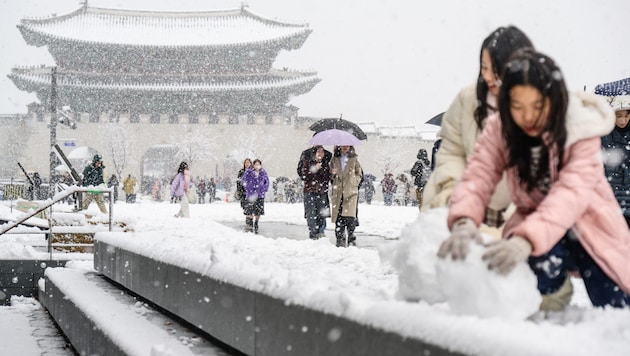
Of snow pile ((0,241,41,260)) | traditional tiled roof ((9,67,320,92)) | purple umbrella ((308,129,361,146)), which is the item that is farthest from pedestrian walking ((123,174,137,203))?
snow pile ((0,241,41,260))

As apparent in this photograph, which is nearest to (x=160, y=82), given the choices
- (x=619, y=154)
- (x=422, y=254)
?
(x=619, y=154)

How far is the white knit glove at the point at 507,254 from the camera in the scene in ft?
5.86

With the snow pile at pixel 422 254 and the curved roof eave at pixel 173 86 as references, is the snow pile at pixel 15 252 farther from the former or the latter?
the curved roof eave at pixel 173 86

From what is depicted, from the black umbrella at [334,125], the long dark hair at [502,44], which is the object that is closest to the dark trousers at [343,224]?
the black umbrella at [334,125]

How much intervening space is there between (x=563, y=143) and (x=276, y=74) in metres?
41.4

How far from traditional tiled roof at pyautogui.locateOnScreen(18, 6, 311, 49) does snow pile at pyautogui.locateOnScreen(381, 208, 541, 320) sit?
131 ft

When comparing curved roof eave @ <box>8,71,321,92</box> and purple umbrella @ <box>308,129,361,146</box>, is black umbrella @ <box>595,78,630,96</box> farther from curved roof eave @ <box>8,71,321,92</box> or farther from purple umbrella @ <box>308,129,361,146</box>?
curved roof eave @ <box>8,71,321,92</box>

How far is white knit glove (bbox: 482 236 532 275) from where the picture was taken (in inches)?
70.3

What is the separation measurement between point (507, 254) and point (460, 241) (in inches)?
5.5

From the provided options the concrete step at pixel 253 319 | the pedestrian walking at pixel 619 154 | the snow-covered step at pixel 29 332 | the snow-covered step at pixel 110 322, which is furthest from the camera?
the pedestrian walking at pixel 619 154

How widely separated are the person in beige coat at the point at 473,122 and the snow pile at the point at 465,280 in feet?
0.75

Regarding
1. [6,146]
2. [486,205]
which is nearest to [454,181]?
[486,205]

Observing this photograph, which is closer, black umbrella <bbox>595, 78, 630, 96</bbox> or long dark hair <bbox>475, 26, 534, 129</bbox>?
long dark hair <bbox>475, 26, 534, 129</bbox>

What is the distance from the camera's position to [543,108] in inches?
74.2
